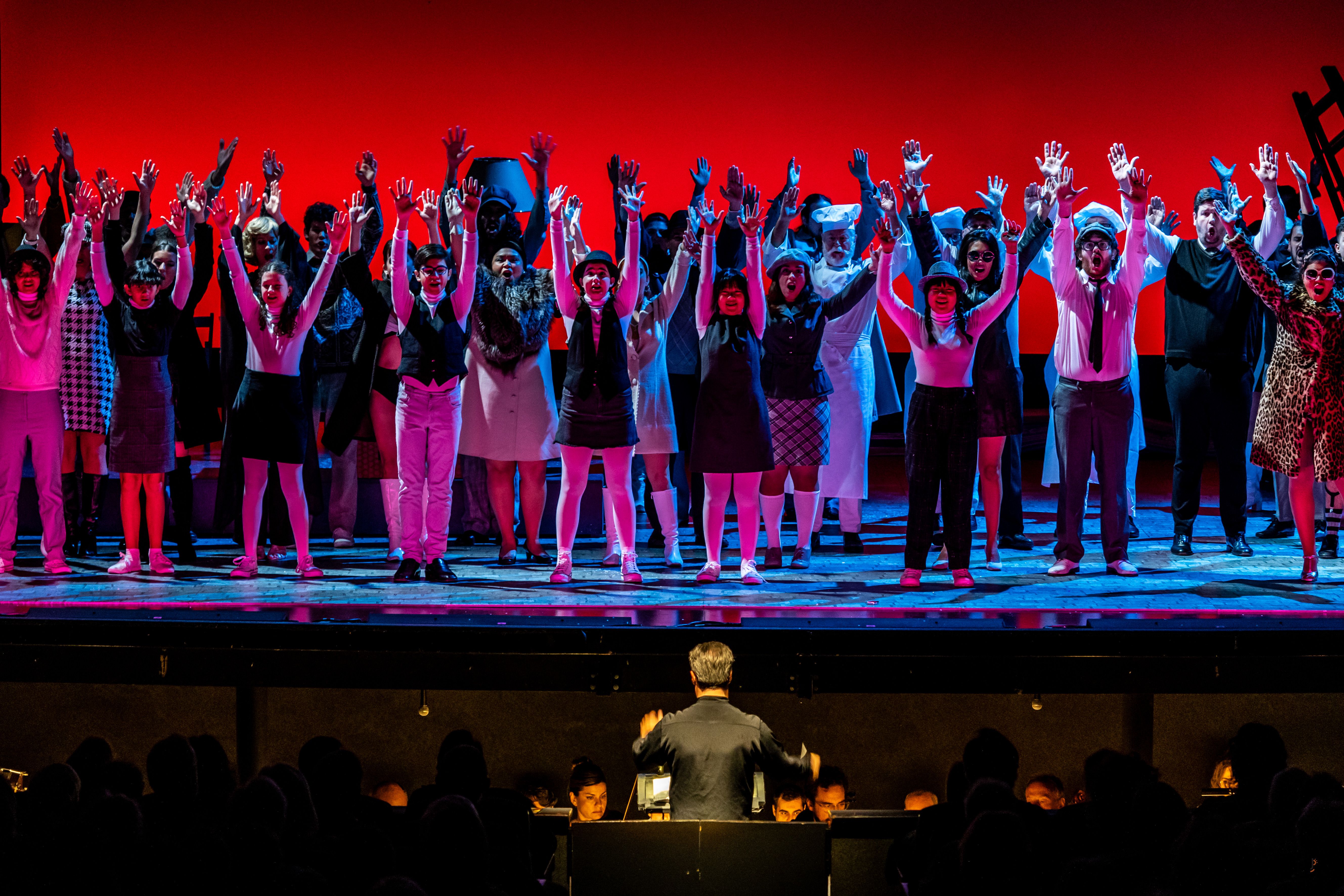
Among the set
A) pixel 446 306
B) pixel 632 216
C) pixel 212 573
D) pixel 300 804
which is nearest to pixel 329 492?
pixel 212 573

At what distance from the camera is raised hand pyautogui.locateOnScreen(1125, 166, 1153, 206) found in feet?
15.5

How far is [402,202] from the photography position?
4.80 m

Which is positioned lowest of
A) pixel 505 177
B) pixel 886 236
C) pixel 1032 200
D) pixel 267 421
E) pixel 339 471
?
pixel 339 471

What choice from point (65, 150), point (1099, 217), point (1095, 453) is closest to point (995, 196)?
point (1099, 217)

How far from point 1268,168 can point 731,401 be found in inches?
91.2

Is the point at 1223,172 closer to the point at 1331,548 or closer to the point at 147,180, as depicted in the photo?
the point at 1331,548

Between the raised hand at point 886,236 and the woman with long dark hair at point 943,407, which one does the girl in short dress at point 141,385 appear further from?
the woman with long dark hair at point 943,407

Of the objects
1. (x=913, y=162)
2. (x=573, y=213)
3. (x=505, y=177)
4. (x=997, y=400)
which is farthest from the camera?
(x=505, y=177)

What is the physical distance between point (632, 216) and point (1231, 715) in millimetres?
2822

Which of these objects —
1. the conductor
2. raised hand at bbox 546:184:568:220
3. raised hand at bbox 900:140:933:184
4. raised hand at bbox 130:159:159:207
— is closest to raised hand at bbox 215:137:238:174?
raised hand at bbox 130:159:159:207

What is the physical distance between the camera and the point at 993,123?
7.93 m

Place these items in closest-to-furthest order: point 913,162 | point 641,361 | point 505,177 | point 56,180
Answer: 1. point 641,361
2. point 913,162
3. point 56,180
4. point 505,177

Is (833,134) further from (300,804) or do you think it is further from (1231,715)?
(300,804)

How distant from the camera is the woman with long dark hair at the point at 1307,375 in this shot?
4.77m
